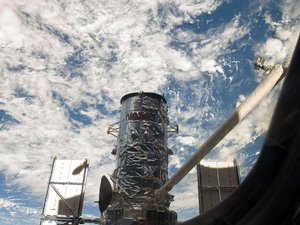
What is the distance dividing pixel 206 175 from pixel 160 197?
3803 millimetres

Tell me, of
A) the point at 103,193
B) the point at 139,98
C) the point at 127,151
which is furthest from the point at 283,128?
the point at 139,98

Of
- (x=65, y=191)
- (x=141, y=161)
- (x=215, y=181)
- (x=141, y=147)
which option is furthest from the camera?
(x=65, y=191)

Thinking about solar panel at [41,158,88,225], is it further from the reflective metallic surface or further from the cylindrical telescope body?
the cylindrical telescope body

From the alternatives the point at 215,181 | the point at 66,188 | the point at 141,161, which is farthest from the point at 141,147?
the point at 66,188

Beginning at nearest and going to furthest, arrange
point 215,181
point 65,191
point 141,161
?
point 141,161
point 215,181
point 65,191

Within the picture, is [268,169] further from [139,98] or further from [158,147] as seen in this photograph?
[139,98]

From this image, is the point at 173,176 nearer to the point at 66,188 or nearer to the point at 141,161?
the point at 141,161

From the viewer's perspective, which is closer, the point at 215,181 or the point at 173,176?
the point at 173,176

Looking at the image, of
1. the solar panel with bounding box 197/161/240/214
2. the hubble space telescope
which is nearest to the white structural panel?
the hubble space telescope

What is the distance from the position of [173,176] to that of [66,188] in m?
8.75

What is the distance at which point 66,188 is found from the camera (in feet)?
48.5

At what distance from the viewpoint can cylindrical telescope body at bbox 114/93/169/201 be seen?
11.6 meters

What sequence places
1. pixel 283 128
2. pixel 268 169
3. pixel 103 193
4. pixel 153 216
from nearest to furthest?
pixel 283 128
pixel 268 169
pixel 103 193
pixel 153 216

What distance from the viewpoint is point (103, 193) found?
25.9 ft
